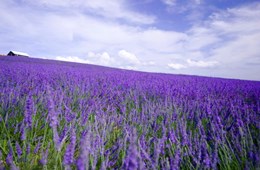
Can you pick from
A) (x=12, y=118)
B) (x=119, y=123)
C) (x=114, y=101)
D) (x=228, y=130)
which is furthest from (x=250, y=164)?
(x=114, y=101)

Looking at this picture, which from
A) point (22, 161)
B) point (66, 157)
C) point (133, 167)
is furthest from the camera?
point (22, 161)

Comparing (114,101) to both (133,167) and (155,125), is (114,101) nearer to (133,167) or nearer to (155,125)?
(155,125)

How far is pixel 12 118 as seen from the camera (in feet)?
6.21

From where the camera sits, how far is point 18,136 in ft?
5.34

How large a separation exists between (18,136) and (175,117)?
5.00ft

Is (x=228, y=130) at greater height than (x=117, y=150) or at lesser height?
greater

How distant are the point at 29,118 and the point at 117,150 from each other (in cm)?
64

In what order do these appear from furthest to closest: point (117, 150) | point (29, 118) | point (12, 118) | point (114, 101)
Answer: point (114, 101) → point (12, 118) → point (117, 150) → point (29, 118)

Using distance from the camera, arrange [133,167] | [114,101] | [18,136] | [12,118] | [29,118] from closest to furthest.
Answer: [133,167], [29,118], [18,136], [12,118], [114,101]

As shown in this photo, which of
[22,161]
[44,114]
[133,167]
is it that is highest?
[133,167]

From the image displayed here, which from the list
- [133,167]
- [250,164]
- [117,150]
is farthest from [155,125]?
[133,167]

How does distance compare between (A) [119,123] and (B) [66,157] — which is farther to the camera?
(A) [119,123]

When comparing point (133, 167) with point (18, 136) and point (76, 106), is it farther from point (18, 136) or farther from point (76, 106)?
point (76, 106)

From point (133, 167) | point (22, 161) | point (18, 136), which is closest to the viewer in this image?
point (133, 167)
